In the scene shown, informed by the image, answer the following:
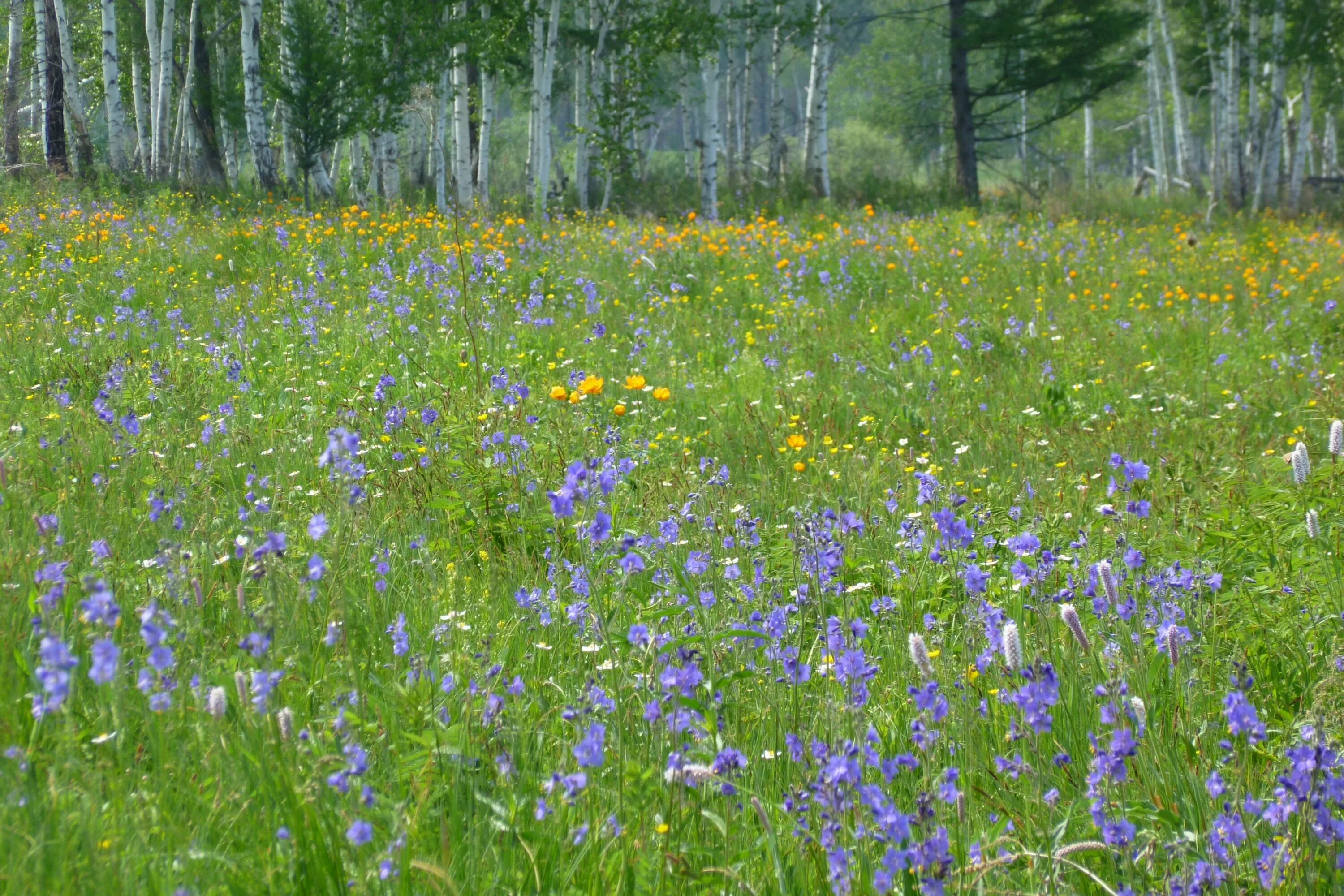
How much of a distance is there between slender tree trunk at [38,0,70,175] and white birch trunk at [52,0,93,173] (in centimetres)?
7

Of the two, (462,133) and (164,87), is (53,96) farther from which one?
(462,133)

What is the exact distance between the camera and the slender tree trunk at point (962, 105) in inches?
717

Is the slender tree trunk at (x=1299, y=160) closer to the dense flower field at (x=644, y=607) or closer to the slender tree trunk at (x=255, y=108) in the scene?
the dense flower field at (x=644, y=607)

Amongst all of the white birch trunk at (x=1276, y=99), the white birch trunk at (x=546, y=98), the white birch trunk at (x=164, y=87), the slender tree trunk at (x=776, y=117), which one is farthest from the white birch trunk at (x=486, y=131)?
the white birch trunk at (x=1276, y=99)

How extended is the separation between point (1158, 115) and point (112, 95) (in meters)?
24.5

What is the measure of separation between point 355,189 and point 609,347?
9.75 m

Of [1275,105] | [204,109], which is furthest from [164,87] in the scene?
[1275,105]

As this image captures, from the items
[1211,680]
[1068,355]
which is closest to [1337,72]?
[1068,355]

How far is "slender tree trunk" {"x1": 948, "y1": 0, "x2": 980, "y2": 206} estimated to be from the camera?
18219 mm

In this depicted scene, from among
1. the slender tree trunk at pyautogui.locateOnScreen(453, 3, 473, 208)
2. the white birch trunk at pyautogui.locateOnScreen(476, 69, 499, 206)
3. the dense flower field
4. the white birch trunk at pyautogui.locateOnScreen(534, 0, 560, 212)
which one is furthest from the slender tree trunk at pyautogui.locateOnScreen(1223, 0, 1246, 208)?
the dense flower field

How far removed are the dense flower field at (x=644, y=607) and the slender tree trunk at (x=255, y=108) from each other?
23.7 ft

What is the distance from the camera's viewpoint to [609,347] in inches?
209

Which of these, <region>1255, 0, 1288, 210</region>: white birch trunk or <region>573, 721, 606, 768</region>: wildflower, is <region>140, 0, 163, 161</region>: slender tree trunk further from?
<region>1255, 0, 1288, 210</region>: white birch trunk

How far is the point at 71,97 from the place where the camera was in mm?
14492
